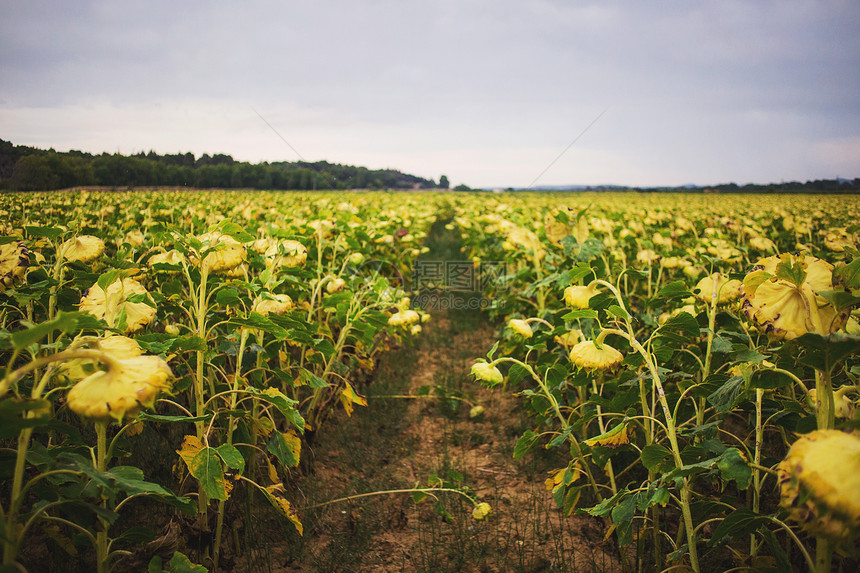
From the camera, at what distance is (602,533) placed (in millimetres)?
2145

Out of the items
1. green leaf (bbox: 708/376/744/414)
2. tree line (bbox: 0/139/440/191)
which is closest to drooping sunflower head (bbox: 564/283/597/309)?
green leaf (bbox: 708/376/744/414)

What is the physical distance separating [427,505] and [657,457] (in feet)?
4.80

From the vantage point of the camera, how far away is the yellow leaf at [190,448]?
1.52m

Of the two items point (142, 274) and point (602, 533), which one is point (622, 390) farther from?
point (142, 274)

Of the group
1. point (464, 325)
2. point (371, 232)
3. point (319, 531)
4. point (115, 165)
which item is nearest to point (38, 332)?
point (319, 531)

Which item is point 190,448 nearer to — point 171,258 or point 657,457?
point 171,258

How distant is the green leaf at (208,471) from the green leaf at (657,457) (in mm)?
1307

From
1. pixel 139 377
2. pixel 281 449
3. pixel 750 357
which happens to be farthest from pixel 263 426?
pixel 750 357

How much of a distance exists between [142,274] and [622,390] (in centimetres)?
215

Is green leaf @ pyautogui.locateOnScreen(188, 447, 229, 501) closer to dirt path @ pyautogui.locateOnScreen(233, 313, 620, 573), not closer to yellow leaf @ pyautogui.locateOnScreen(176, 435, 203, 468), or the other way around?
yellow leaf @ pyautogui.locateOnScreen(176, 435, 203, 468)

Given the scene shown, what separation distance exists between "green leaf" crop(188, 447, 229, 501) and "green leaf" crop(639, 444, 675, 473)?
1.31 metres

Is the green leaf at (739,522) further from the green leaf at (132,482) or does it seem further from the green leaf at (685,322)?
the green leaf at (132,482)

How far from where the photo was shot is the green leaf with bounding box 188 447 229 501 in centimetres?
138

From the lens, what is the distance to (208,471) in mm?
1413
